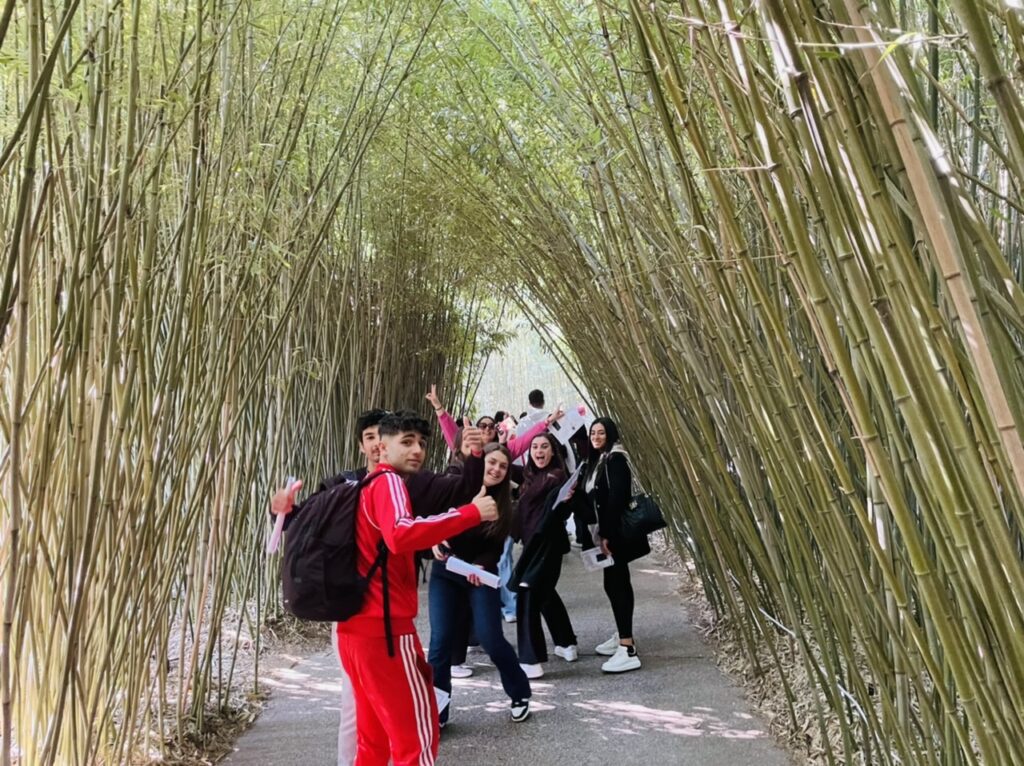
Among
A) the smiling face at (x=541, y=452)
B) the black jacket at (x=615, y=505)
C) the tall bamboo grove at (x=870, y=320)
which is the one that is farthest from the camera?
the smiling face at (x=541, y=452)

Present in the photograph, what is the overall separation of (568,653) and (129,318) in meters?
2.30

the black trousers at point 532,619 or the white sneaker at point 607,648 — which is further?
the white sneaker at point 607,648

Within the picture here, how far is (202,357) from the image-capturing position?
224 cm

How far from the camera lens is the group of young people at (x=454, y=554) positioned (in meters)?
1.96

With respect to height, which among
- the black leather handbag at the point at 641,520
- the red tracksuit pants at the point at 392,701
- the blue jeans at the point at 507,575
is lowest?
the red tracksuit pants at the point at 392,701

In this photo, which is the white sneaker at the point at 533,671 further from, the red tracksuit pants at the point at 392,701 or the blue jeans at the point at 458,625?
the red tracksuit pants at the point at 392,701

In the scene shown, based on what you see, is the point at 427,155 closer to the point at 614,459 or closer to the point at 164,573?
the point at 614,459

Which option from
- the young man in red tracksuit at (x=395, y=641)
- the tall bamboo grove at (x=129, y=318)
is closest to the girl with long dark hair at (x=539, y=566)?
the tall bamboo grove at (x=129, y=318)

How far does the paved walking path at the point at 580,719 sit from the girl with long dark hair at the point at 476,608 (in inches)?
5.9

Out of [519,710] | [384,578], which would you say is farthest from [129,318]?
[519,710]

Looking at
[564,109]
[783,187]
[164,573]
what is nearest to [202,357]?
[164,573]

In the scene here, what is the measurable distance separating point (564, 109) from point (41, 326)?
1691 millimetres

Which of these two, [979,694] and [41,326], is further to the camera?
[41,326]

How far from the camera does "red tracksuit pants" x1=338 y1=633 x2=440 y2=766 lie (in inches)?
76.5
